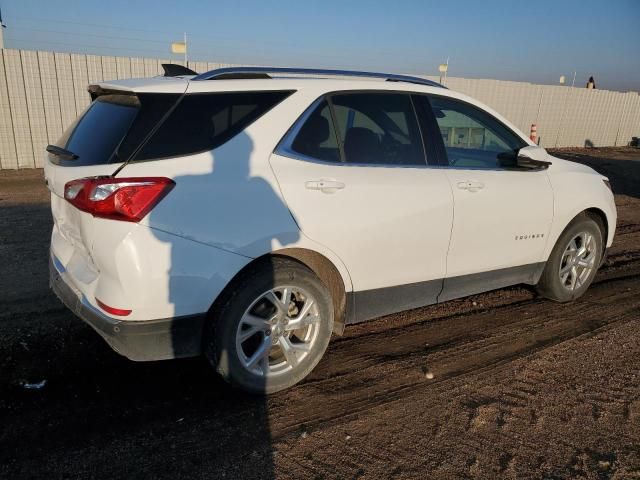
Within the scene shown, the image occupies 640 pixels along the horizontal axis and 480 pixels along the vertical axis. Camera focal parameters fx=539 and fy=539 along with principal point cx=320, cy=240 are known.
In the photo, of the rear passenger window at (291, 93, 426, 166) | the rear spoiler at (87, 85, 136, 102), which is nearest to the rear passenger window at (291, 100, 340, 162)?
the rear passenger window at (291, 93, 426, 166)

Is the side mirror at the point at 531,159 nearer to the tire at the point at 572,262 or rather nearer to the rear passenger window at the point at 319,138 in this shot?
the tire at the point at 572,262

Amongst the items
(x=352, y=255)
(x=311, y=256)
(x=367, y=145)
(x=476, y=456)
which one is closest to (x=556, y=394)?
(x=476, y=456)

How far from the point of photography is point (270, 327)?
329cm

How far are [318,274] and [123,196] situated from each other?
4.48 feet

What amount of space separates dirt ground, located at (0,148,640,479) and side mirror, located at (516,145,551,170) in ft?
4.39

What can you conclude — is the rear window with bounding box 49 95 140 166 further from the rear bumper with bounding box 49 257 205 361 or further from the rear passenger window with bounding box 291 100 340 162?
the rear passenger window with bounding box 291 100 340 162

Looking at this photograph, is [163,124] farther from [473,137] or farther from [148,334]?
[473,137]

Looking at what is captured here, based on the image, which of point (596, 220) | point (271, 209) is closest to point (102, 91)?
point (271, 209)

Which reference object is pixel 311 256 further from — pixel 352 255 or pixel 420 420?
pixel 420 420

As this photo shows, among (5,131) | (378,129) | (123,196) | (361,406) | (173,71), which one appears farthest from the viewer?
(5,131)

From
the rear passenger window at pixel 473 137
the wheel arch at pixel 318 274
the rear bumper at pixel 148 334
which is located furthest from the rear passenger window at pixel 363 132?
the rear bumper at pixel 148 334

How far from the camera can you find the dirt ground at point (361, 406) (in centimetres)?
278

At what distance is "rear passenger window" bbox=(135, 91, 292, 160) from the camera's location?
2900mm

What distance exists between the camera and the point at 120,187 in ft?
8.96
